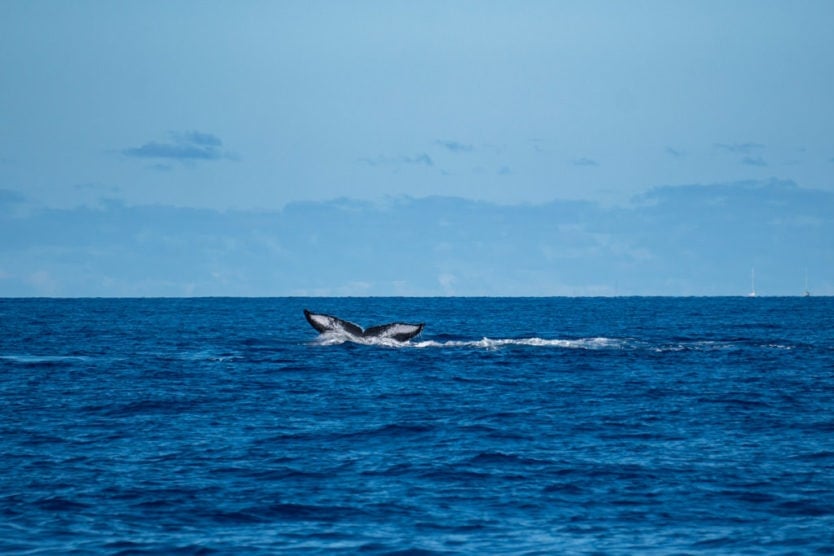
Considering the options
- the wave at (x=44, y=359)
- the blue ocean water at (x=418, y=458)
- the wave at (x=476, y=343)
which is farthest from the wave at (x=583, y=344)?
the wave at (x=44, y=359)

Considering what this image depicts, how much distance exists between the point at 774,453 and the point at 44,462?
16.4m

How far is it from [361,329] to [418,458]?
32.8 meters

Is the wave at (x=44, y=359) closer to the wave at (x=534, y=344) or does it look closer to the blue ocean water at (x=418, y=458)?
the blue ocean water at (x=418, y=458)

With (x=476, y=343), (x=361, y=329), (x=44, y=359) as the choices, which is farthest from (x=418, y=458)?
(x=476, y=343)

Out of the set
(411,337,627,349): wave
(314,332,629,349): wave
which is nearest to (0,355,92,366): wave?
(314,332,629,349): wave

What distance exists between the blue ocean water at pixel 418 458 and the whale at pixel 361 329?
27.3ft

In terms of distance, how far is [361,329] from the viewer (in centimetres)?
5684

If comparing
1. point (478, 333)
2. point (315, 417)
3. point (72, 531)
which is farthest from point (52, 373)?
point (478, 333)

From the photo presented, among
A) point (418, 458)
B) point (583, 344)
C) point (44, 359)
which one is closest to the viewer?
point (418, 458)

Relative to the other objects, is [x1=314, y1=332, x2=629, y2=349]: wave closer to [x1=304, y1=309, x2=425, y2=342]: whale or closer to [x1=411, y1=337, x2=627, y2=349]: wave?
[x1=411, y1=337, x2=627, y2=349]: wave

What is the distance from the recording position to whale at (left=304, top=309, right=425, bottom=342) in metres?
55.2

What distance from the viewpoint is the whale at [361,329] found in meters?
55.2

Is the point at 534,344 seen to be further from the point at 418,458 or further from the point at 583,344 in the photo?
the point at 418,458

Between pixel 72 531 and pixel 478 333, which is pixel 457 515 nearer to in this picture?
pixel 72 531
